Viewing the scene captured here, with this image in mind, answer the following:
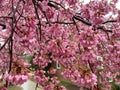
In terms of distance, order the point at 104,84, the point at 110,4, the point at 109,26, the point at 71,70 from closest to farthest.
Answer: the point at 71,70, the point at 109,26, the point at 110,4, the point at 104,84

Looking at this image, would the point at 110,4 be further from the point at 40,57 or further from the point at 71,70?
the point at 71,70

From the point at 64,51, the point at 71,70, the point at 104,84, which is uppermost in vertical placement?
the point at 64,51

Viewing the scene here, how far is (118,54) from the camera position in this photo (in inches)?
141

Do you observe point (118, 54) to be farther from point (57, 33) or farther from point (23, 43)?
point (23, 43)

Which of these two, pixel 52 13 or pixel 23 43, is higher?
pixel 52 13

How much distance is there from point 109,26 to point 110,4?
656mm

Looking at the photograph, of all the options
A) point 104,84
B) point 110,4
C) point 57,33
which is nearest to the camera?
point 57,33

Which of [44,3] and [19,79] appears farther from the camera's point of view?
[44,3]

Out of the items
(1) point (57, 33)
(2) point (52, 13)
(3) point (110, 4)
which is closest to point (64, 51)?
(1) point (57, 33)

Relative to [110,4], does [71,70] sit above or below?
below

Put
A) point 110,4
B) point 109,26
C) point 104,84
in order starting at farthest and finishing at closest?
point 104,84 → point 110,4 → point 109,26

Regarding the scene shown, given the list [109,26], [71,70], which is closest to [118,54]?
[71,70]

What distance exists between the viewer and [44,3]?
4.65 meters

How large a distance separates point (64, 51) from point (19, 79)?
2.67 feet
